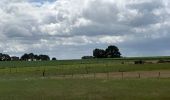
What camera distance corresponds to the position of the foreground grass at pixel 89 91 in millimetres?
44938

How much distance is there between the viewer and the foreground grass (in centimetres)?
4494

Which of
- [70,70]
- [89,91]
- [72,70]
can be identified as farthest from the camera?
[70,70]

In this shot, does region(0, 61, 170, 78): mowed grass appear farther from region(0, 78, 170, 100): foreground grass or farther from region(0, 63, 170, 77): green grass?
region(0, 78, 170, 100): foreground grass

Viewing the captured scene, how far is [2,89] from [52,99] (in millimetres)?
12298

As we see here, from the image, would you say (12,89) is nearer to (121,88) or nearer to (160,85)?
(121,88)

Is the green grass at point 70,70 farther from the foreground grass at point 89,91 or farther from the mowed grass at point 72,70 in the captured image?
the foreground grass at point 89,91

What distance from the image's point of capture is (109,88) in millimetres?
52594

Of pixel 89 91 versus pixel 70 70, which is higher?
pixel 70 70

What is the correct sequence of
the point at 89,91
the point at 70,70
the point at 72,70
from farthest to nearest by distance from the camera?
the point at 70,70 → the point at 72,70 → the point at 89,91

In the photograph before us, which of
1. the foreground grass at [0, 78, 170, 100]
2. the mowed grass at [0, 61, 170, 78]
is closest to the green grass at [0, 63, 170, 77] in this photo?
the mowed grass at [0, 61, 170, 78]

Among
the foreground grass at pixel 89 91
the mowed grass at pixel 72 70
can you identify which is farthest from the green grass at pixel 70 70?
the foreground grass at pixel 89 91

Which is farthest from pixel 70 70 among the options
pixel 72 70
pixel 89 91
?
pixel 89 91

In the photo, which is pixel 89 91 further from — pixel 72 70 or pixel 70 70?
pixel 70 70

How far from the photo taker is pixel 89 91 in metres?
50.0
